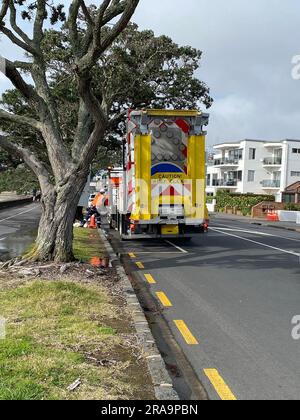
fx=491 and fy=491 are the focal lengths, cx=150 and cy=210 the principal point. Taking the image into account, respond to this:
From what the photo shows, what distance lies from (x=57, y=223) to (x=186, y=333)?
4.75 meters

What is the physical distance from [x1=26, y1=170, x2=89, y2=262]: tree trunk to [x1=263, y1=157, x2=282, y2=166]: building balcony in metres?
62.5

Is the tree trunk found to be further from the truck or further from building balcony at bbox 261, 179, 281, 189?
building balcony at bbox 261, 179, 281, 189

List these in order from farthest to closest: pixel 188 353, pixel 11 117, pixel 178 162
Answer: pixel 178 162, pixel 11 117, pixel 188 353

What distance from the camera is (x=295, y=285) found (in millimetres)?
9836

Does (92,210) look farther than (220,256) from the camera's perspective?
Yes

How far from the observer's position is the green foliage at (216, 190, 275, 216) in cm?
5143

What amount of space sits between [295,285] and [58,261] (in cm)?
487

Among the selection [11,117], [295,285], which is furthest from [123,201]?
[295,285]

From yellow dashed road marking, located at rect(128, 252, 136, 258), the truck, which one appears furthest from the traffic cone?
yellow dashed road marking, located at rect(128, 252, 136, 258)

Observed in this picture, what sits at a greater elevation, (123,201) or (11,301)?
(123,201)

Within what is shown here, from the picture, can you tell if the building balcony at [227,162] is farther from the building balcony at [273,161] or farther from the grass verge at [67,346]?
the grass verge at [67,346]

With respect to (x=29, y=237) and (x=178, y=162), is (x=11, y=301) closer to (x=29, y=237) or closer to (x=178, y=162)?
(x=178, y=162)

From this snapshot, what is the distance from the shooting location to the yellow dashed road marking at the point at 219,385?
4520 millimetres

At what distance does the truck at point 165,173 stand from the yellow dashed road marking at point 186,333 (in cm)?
734
